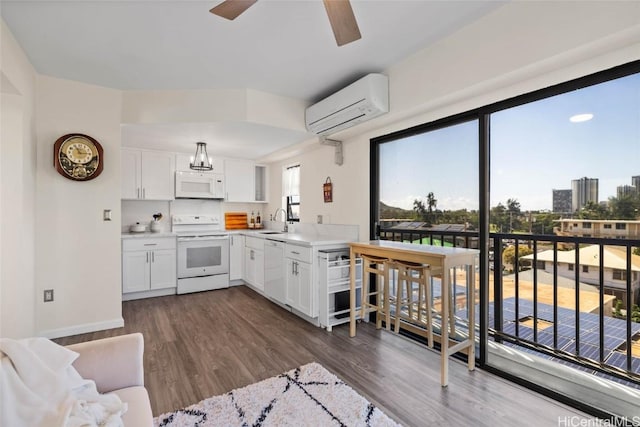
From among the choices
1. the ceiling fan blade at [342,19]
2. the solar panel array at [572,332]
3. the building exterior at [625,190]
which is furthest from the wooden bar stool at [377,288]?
the ceiling fan blade at [342,19]

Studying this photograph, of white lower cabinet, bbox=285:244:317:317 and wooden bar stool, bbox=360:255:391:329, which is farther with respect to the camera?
white lower cabinet, bbox=285:244:317:317

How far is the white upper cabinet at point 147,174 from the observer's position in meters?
4.32

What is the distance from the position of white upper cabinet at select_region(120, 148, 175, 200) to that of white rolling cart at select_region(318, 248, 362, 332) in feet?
9.41

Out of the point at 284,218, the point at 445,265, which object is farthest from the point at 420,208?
the point at 284,218

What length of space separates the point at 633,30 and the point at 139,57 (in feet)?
10.8

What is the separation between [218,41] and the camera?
235 cm

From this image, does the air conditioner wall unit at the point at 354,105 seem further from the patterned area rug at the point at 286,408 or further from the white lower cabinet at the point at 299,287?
the patterned area rug at the point at 286,408

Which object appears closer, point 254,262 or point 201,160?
point 254,262

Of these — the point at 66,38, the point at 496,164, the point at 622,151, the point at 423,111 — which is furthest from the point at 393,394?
the point at 66,38

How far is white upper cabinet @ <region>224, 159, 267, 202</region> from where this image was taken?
5.14 m

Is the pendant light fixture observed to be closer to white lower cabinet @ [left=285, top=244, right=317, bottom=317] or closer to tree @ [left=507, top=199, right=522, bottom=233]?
white lower cabinet @ [left=285, top=244, right=317, bottom=317]

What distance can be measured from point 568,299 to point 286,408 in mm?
2184

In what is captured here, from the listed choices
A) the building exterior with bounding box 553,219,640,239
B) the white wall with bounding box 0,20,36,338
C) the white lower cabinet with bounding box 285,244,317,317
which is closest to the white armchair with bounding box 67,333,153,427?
the white wall with bounding box 0,20,36,338

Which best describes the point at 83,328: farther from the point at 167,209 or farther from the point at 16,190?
the point at 167,209
